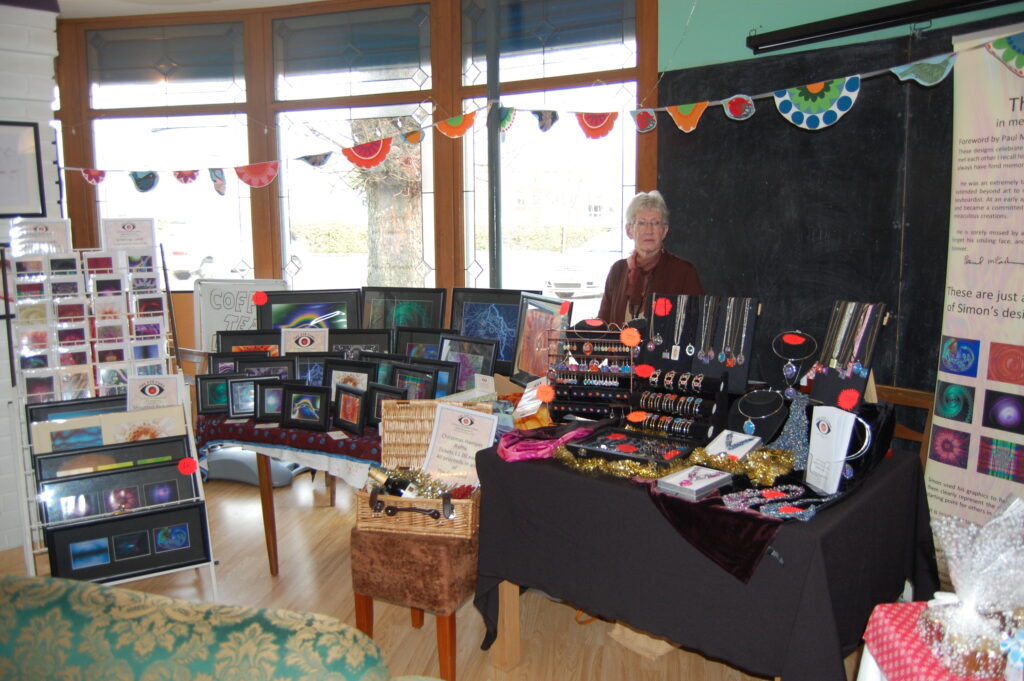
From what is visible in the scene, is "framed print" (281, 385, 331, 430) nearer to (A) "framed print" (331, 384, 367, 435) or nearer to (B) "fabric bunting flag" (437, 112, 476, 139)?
(A) "framed print" (331, 384, 367, 435)

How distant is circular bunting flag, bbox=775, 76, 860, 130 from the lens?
3.12 meters

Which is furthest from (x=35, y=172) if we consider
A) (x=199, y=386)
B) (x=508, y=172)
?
(x=508, y=172)

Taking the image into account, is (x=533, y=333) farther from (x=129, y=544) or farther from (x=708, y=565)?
(x=129, y=544)

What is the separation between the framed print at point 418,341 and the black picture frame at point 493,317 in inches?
3.8

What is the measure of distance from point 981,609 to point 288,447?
2422mm

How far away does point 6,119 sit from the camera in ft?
12.2

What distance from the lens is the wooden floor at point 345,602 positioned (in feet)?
8.39

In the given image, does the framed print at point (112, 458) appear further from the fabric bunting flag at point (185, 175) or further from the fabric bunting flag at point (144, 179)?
the fabric bunting flag at point (144, 179)

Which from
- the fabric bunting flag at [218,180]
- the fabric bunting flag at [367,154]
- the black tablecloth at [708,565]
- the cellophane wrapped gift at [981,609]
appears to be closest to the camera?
the cellophane wrapped gift at [981,609]

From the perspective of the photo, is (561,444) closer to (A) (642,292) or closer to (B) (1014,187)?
(A) (642,292)

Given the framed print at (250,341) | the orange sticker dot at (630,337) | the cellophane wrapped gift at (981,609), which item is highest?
the orange sticker dot at (630,337)

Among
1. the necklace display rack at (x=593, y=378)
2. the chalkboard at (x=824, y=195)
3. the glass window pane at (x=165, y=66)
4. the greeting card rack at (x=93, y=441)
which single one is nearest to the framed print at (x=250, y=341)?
the greeting card rack at (x=93, y=441)

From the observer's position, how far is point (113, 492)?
273cm

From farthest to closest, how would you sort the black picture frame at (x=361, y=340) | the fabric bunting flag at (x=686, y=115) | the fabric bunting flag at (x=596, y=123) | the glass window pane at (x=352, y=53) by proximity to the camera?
the glass window pane at (x=352, y=53), the fabric bunting flag at (x=596, y=123), the fabric bunting flag at (x=686, y=115), the black picture frame at (x=361, y=340)
